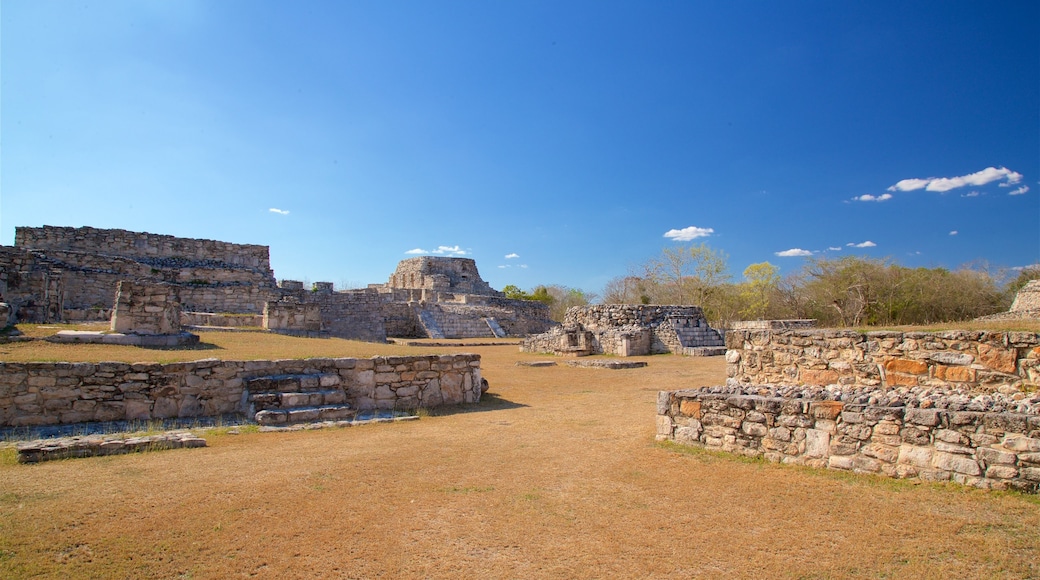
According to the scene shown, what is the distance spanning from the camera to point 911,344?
23.3 ft

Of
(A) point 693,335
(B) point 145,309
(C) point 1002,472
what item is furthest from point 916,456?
(A) point 693,335

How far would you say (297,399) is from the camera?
7637 mm

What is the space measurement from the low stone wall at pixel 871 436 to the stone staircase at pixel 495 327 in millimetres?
25922

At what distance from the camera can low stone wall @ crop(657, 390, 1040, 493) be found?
3.96 m

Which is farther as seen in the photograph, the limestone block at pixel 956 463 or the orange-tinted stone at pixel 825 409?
the orange-tinted stone at pixel 825 409

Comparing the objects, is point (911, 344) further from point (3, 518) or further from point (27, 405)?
point (27, 405)

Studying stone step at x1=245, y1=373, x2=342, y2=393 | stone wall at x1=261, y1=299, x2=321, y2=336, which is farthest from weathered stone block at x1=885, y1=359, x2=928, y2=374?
stone wall at x1=261, y1=299, x2=321, y2=336

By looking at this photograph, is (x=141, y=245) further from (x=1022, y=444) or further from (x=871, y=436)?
(x=1022, y=444)

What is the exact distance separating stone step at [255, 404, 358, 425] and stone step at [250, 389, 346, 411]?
8 centimetres

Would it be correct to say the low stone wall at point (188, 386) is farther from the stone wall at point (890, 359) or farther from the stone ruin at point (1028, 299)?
the stone ruin at point (1028, 299)

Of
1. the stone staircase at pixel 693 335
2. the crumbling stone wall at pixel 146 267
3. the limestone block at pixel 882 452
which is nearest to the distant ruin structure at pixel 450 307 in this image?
the crumbling stone wall at pixel 146 267

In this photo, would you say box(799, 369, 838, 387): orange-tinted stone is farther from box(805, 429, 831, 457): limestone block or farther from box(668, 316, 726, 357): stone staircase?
box(668, 316, 726, 357): stone staircase

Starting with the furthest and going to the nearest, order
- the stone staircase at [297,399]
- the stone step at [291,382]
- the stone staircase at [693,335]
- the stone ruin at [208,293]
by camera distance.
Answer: the stone staircase at [693,335], the stone ruin at [208,293], the stone step at [291,382], the stone staircase at [297,399]

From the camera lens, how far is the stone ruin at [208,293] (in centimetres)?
1409
